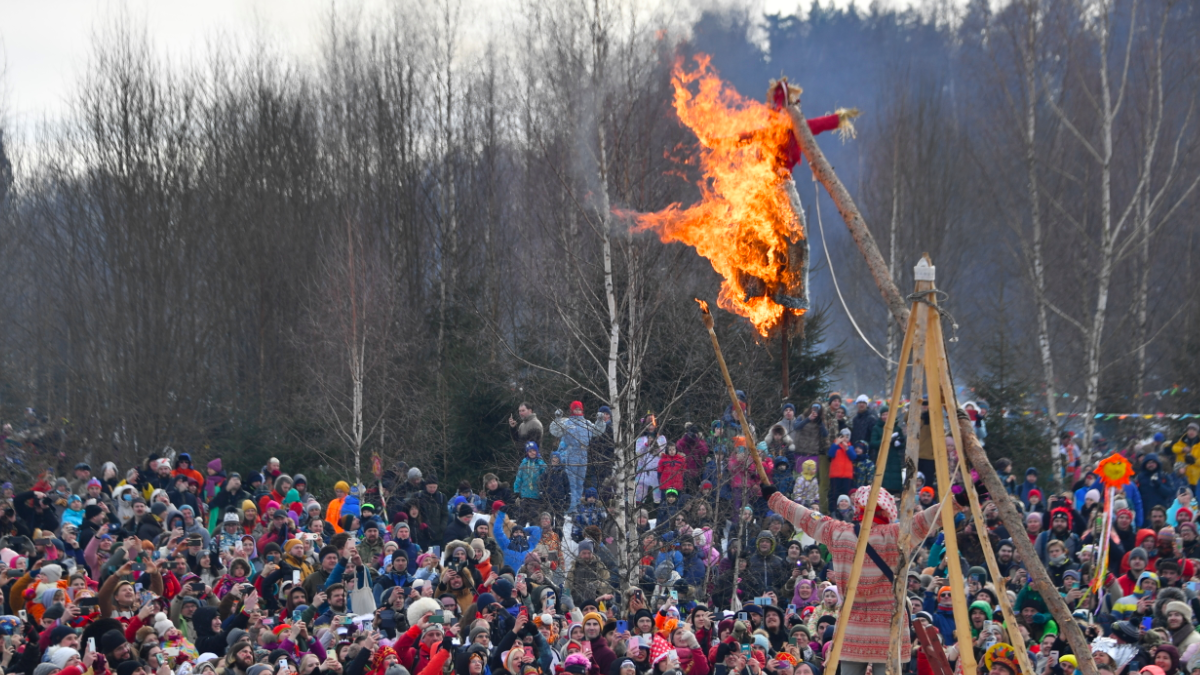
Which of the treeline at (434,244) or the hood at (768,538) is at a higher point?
the treeline at (434,244)

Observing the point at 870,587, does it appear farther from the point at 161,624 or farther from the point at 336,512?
the point at 336,512

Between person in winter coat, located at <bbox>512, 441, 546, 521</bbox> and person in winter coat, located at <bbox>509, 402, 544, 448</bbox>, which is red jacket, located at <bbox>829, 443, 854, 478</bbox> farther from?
person in winter coat, located at <bbox>509, 402, 544, 448</bbox>

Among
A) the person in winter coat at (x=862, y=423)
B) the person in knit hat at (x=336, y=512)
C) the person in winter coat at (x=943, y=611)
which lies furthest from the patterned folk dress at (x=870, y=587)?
the person in winter coat at (x=862, y=423)

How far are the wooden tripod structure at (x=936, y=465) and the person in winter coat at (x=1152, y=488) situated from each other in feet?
35.8

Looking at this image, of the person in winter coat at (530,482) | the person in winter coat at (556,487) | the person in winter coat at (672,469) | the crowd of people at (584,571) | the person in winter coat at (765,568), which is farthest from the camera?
the person in winter coat at (530,482)

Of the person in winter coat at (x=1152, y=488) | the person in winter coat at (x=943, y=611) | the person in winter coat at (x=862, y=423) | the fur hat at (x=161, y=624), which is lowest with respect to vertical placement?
the person in winter coat at (x=943, y=611)

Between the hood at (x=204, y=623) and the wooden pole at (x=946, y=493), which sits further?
the hood at (x=204, y=623)

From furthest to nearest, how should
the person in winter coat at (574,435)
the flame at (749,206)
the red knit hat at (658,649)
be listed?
the person in winter coat at (574,435), the red knit hat at (658,649), the flame at (749,206)

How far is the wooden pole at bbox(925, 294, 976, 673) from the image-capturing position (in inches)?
234

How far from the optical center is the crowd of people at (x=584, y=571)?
988 centimetres

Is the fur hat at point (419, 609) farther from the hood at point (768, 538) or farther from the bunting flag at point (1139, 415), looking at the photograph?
the bunting flag at point (1139, 415)

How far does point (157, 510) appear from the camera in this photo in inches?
631

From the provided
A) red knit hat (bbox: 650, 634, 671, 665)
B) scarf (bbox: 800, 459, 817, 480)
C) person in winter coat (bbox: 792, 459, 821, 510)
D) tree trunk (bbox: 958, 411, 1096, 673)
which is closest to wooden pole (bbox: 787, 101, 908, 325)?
tree trunk (bbox: 958, 411, 1096, 673)

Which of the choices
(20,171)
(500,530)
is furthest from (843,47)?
(500,530)
